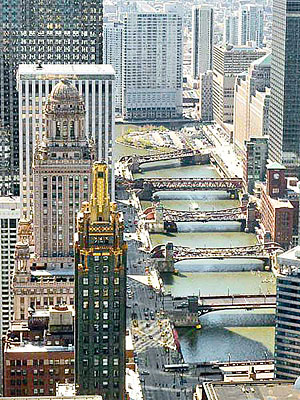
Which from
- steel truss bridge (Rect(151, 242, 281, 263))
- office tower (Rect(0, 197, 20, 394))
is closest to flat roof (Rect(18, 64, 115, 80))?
office tower (Rect(0, 197, 20, 394))

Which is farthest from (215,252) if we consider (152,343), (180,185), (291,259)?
(291,259)

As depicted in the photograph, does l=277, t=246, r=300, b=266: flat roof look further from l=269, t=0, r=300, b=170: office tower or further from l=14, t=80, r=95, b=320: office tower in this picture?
l=269, t=0, r=300, b=170: office tower

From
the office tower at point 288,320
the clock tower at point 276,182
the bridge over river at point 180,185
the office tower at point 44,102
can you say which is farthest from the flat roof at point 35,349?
the bridge over river at point 180,185

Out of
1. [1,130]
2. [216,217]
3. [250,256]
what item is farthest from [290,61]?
[1,130]

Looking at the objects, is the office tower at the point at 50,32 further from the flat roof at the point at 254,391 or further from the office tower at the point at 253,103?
the flat roof at the point at 254,391

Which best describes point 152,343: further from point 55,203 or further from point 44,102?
point 55,203

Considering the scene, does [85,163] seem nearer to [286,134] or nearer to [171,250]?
[171,250]
